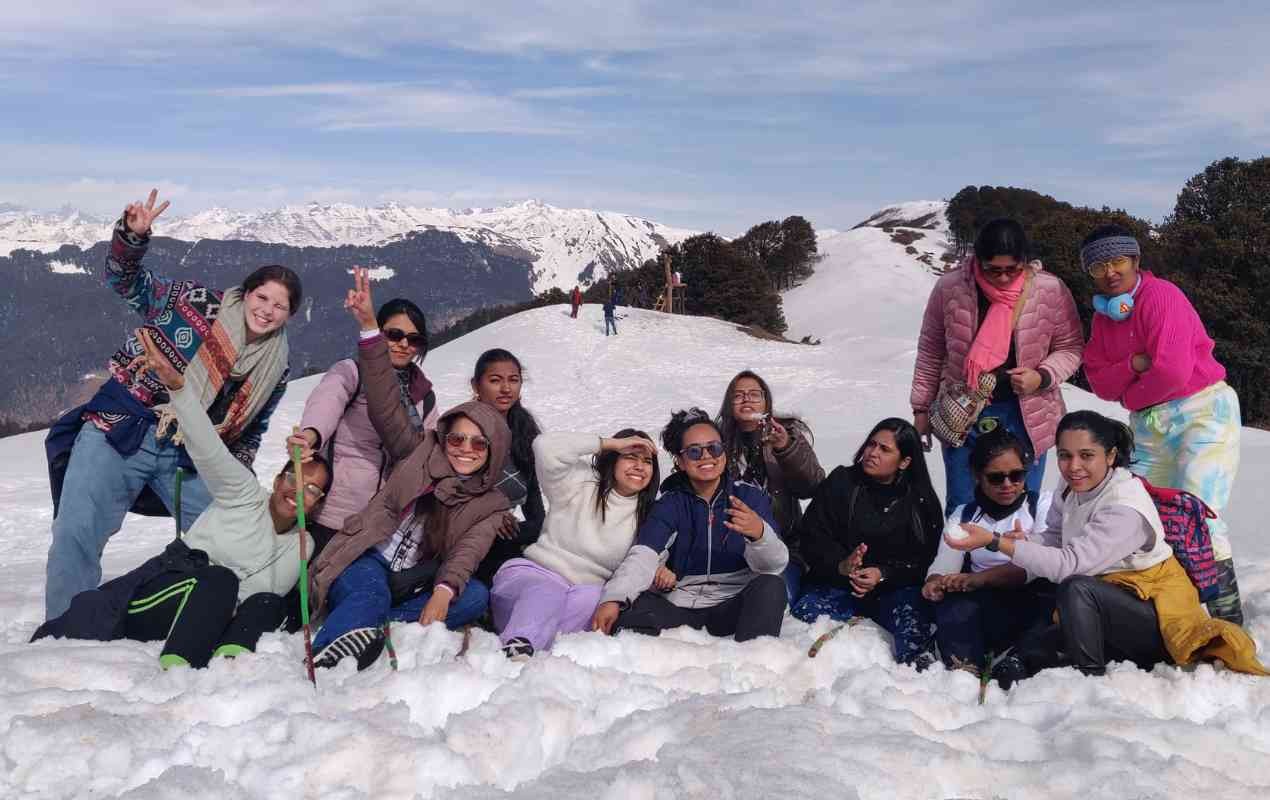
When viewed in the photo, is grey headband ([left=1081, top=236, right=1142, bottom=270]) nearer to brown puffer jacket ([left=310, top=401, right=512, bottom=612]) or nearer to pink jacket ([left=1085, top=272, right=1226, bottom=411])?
pink jacket ([left=1085, top=272, right=1226, bottom=411])

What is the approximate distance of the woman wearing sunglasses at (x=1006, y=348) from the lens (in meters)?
4.44

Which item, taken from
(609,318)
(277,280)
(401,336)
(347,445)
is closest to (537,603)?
(347,445)

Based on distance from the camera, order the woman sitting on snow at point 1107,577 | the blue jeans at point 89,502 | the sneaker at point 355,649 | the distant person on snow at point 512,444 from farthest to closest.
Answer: the distant person on snow at point 512,444 → the blue jeans at point 89,502 → the sneaker at point 355,649 → the woman sitting on snow at point 1107,577

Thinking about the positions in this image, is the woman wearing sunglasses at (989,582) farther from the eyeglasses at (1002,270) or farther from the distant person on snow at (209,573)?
the distant person on snow at (209,573)

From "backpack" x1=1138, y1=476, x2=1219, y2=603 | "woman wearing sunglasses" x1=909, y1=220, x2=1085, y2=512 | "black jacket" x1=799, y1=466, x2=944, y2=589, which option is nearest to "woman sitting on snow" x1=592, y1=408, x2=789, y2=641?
"black jacket" x1=799, y1=466, x2=944, y2=589

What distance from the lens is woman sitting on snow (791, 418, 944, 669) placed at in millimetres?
4488

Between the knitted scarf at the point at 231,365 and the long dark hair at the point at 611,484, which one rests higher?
the knitted scarf at the point at 231,365

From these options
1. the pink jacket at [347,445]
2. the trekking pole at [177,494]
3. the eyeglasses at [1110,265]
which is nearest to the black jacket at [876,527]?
the eyeglasses at [1110,265]

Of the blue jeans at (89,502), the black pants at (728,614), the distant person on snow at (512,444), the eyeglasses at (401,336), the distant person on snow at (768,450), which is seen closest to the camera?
the black pants at (728,614)

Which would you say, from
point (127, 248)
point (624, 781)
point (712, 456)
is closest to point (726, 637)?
point (712, 456)

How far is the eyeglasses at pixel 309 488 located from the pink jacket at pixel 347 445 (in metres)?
0.17

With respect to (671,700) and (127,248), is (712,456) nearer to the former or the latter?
(671,700)

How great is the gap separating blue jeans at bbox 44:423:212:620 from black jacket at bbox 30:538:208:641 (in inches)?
8.2

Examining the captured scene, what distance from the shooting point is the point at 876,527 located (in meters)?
4.57
